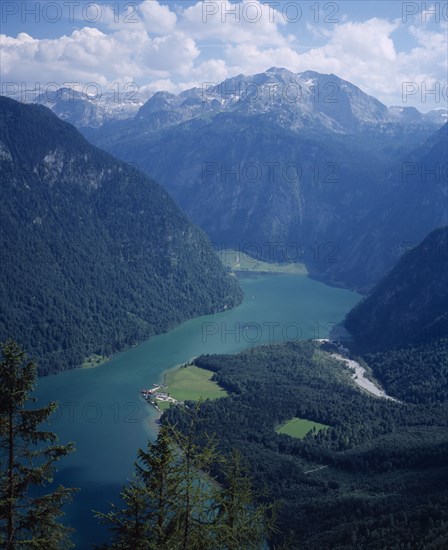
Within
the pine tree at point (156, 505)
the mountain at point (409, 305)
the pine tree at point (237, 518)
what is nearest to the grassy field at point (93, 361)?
the mountain at point (409, 305)

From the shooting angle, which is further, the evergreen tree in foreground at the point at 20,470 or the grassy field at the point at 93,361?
the grassy field at the point at 93,361

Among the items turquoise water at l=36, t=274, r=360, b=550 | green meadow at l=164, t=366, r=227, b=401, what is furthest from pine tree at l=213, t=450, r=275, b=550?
green meadow at l=164, t=366, r=227, b=401

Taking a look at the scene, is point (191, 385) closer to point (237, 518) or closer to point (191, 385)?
point (191, 385)

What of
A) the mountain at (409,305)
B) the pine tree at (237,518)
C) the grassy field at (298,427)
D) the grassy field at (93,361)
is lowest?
the pine tree at (237,518)

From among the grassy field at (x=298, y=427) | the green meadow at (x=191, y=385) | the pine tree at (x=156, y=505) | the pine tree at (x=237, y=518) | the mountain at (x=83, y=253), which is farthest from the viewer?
the mountain at (x=83, y=253)

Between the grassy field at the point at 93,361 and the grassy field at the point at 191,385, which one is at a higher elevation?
the grassy field at the point at 93,361

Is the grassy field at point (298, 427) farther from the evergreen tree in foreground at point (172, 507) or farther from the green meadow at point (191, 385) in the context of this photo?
the evergreen tree in foreground at point (172, 507)

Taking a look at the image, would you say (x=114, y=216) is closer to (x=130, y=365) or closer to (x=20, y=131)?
(x=20, y=131)
